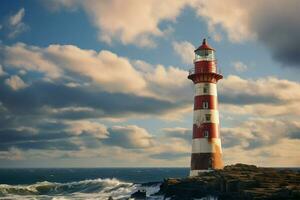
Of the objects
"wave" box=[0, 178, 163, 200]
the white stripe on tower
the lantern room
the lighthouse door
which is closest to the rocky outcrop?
the lighthouse door

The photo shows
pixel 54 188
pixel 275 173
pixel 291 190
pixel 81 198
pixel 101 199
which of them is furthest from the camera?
pixel 54 188

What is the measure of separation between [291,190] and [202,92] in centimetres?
1127

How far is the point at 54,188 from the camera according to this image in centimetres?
5244

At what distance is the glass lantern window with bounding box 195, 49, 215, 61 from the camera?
32959mm

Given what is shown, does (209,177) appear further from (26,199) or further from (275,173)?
(26,199)

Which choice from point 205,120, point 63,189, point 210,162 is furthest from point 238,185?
point 63,189

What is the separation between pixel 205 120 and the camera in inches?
1254

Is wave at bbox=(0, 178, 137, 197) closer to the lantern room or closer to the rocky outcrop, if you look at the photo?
the rocky outcrop

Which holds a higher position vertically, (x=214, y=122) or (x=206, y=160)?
(x=214, y=122)

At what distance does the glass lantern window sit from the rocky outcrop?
25.2 ft

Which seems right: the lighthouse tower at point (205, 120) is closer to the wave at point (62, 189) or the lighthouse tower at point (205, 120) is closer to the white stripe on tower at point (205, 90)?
the white stripe on tower at point (205, 90)

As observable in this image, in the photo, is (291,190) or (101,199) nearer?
(291,190)

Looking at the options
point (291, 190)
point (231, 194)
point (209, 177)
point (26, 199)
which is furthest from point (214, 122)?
point (26, 199)

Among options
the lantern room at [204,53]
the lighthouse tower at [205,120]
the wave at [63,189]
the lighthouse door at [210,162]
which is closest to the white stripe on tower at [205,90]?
the lighthouse tower at [205,120]
